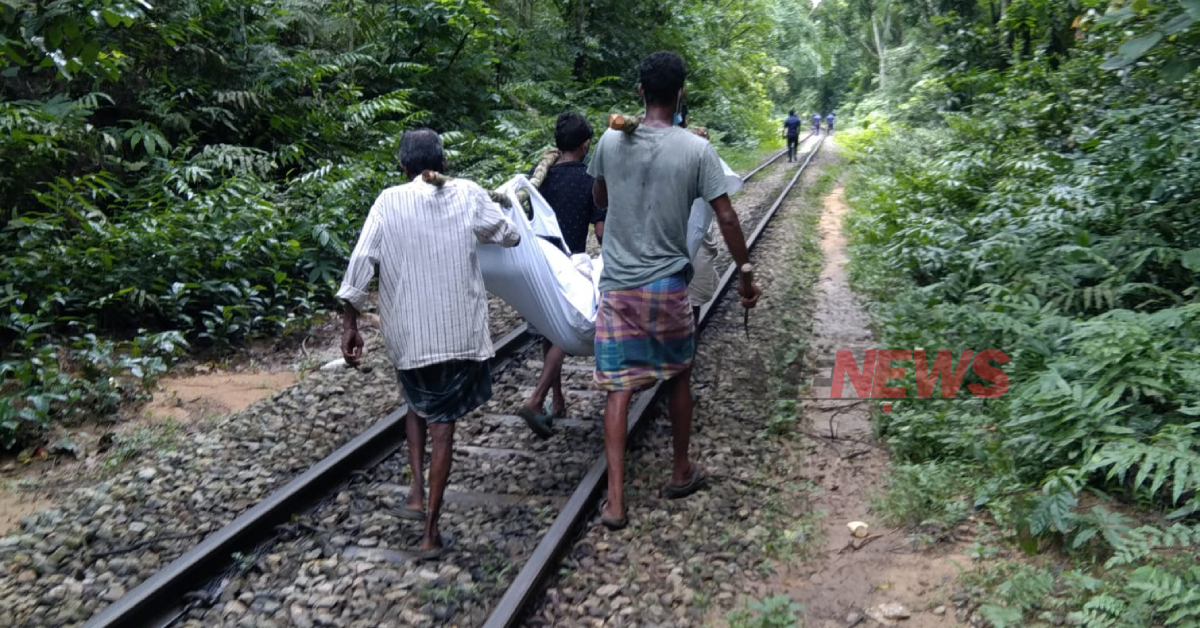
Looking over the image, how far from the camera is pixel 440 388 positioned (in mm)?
3598

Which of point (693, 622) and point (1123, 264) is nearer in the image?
point (693, 622)

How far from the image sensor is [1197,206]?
230 inches

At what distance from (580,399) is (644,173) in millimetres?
2182

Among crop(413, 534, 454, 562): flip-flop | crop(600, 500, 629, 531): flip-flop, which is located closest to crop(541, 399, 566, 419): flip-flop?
crop(600, 500, 629, 531): flip-flop

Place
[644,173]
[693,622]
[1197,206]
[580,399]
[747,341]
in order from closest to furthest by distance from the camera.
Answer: [693,622] < [644,173] < [580,399] < [1197,206] < [747,341]

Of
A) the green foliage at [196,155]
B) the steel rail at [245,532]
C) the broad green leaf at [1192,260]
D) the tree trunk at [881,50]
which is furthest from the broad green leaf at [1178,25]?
the tree trunk at [881,50]

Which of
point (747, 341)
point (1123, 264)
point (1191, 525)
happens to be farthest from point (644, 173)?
point (1123, 264)

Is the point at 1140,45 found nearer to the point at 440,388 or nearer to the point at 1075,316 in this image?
the point at 1075,316

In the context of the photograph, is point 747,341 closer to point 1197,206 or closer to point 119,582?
point 1197,206

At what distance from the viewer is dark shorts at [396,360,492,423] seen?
359cm

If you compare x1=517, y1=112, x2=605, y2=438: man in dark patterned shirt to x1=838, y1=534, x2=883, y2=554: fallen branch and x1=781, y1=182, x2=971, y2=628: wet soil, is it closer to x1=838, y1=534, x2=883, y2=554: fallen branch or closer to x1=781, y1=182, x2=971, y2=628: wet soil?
x1=781, y1=182, x2=971, y2=628: wet soil

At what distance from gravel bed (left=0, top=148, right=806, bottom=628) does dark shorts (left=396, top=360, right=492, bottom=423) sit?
0.65 metres

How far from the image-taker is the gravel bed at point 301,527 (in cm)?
328

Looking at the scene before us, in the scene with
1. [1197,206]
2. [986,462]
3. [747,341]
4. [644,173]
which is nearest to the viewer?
[644,173]
